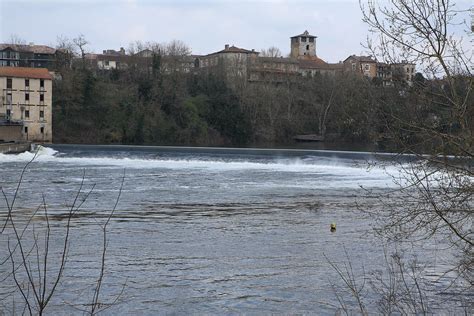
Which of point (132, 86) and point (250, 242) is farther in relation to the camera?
point (132, 86)

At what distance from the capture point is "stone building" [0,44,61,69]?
79.9m

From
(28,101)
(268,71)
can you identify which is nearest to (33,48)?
(28,101)

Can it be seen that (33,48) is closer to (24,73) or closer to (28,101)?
(24,73)

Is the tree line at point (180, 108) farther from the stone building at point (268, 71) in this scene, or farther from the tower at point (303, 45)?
the tower at point (303, 45)

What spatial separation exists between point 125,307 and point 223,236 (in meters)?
5.07

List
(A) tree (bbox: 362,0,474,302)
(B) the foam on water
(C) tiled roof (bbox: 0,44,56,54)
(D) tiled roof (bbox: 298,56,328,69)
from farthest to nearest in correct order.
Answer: (C) tiled roof (bbox: 0,44,56,54) < (D) tiled roof (bbox: 298,56,328,69) < (B) the foam on water < (A) tree (bbox: 362,0,474,302)

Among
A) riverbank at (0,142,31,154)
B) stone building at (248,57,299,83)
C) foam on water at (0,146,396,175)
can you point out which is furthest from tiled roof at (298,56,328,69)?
riverbank at (0,142,31,154)

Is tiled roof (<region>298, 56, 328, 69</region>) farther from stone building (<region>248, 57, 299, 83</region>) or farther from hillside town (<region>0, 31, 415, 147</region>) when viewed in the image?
stone building (<region>248, 57, 299, 83</region>)

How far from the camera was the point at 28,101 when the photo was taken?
52.8 meters

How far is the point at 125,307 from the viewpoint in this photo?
7.87m

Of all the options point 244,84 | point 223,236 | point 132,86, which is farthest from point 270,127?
point 223,236

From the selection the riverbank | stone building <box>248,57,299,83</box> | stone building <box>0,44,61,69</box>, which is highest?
stone building <box>0,44,61,69</box>

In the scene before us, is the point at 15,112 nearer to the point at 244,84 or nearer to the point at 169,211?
the point at 244,84

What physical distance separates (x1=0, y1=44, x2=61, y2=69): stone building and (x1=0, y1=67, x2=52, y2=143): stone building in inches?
1062
